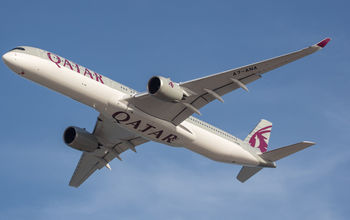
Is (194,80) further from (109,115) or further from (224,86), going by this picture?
(109,115)

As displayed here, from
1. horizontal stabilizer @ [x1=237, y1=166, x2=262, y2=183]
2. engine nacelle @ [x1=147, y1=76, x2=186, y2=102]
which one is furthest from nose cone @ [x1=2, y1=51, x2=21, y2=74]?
horizontal stabilizer @ [x1=237, y1=166, x2=262, y2=183]

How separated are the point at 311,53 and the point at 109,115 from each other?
49.1ft

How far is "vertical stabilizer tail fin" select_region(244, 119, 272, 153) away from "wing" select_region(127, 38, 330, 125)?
11.6 metres

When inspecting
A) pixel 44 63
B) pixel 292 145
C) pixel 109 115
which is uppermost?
pixel 44 63

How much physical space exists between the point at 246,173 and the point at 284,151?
5.42m

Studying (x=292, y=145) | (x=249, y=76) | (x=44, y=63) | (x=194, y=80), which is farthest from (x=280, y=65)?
(x=44, y=63)

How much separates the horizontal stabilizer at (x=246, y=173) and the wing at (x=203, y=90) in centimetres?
1123

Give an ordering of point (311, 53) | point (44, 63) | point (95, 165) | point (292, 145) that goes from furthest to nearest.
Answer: point (95, 165) → point (292, 145) → point (44, 63) → point (311, 53)

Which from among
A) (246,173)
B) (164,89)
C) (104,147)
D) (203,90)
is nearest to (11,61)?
(164,89)

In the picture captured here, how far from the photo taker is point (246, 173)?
49.4m

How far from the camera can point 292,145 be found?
4362 cm

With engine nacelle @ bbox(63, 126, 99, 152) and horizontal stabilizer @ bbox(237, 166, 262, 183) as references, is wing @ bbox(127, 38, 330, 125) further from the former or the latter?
horizontal stabilizer @ bbox(237, 166, 262, 183)

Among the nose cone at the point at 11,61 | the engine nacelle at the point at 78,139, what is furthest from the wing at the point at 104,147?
Answer: the nose cone at the point at 11,61

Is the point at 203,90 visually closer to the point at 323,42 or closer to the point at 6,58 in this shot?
the point at 323,42
